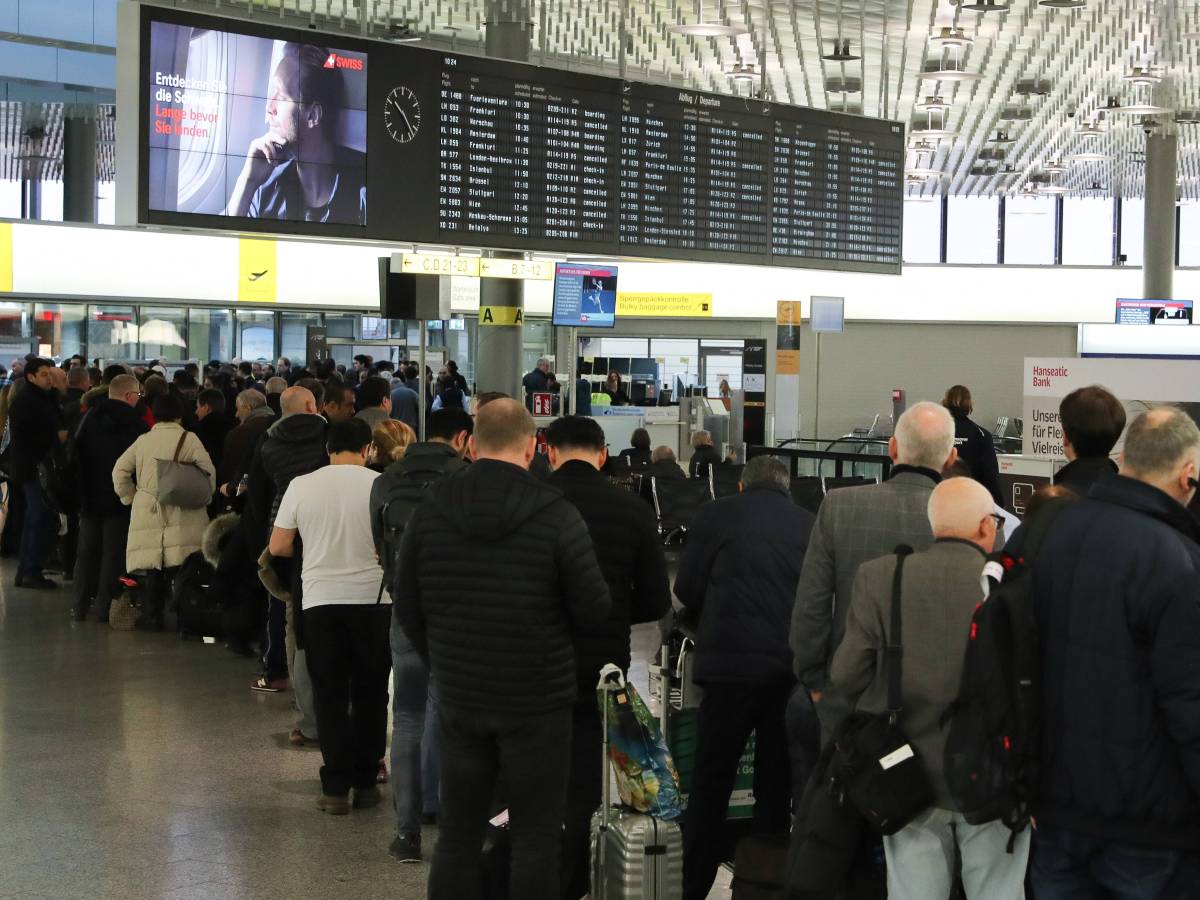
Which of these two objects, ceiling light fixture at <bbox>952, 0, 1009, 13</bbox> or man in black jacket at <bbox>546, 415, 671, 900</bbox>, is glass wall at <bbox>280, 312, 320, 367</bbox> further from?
man in black jacket at <bbox>546, 415, 671, 900</bbox>

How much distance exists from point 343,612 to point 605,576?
162cm

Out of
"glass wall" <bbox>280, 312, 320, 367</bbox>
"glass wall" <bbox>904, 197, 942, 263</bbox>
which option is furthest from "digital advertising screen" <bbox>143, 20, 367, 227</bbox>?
"glass wall" <bbox>904, 197, 942, 263</bbox>

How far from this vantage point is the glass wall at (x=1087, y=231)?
33.6 meters

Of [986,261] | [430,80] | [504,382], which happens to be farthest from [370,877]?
[986,261]

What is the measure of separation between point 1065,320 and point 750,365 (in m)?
11.5

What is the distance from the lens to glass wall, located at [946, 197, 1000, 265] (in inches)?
1329

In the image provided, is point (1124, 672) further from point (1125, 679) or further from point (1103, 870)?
point (1103, 870)

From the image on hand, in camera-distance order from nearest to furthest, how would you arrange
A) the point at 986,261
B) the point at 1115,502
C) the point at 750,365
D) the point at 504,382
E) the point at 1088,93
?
the point at 1115,502 → the point at 504,382 → the point at 1088,93 → the point at 750,365 → the point at 986,261

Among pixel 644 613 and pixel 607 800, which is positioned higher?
pixel 644 613

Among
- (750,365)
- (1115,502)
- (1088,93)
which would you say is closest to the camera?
(1115,502)

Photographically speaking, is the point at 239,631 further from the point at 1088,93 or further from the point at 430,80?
the point at 1088,93

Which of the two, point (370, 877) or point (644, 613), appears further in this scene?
point (370, 877)

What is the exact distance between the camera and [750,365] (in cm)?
2167

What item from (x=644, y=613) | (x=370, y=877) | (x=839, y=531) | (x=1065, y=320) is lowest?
(x=370, y=877)
